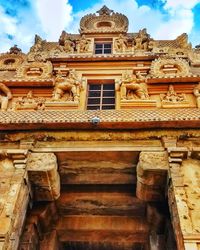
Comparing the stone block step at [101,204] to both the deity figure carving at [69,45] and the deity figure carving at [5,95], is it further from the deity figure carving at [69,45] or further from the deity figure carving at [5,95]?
the deity figure carving at [69,45]

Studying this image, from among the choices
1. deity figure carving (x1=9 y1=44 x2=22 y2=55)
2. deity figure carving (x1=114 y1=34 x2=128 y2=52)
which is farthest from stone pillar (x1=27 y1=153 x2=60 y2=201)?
deity figure carving (x1=9 y1=44 x2=22 y2=55)

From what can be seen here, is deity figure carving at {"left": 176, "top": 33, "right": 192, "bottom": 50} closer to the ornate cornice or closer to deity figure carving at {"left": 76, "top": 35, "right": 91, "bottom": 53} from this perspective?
the ornate cornice

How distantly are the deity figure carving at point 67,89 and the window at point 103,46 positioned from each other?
3.19 metres

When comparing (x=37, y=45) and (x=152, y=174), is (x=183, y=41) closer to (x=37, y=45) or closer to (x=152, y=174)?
(x=37, y=45)

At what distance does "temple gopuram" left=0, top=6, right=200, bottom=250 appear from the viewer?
632cm

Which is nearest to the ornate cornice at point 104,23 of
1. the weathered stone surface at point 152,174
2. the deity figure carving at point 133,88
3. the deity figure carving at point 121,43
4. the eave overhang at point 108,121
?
the deity figure carving at point 121,43

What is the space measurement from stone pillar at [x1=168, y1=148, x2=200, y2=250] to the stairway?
59.4 inches

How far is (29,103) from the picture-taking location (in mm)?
10000

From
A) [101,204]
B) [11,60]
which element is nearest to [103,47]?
[11,60]

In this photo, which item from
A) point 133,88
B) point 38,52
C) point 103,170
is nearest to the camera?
point 103,170

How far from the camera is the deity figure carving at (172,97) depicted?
32.4 ft

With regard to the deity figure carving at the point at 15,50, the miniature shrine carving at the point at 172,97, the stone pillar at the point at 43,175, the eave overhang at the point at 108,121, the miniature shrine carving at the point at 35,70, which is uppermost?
the deity figure carving at the point at 15,50

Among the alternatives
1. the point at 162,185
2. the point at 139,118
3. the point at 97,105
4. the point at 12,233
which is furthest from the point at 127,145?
the point at 97,105

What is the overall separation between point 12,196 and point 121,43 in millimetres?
8792
